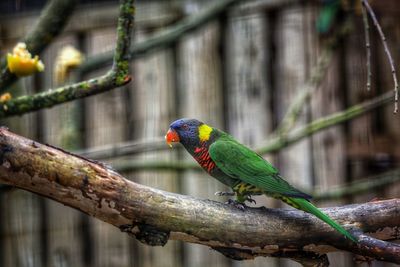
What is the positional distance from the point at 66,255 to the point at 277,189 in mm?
1974

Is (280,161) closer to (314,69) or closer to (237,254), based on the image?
(314,69)

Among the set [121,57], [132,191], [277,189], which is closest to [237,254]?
[277,189]

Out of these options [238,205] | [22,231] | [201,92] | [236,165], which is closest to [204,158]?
[236,165]

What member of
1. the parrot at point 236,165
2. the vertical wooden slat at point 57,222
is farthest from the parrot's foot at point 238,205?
the vertical wooden slat at point 57,222

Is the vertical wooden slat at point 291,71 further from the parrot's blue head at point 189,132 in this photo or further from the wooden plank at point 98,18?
the parrot's blue head at point 189,132

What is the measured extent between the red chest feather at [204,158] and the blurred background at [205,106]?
1.02m

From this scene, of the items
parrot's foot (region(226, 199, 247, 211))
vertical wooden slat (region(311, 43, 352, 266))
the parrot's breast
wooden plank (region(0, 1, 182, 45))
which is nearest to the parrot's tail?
parrot's foot (region(226, 199, 247, 211))

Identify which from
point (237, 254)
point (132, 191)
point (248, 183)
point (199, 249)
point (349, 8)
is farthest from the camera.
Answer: point (199, 249)

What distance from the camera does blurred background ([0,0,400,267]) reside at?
10.9 ft

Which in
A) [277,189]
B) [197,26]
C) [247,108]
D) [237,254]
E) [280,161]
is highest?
[197,26]

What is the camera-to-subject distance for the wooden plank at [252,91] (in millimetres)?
3426

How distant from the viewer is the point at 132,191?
1765mm

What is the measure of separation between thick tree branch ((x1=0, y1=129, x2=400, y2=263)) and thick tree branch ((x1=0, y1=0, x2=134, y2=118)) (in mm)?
464

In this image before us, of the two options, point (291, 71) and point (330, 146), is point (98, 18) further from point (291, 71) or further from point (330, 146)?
point (330, 146)
